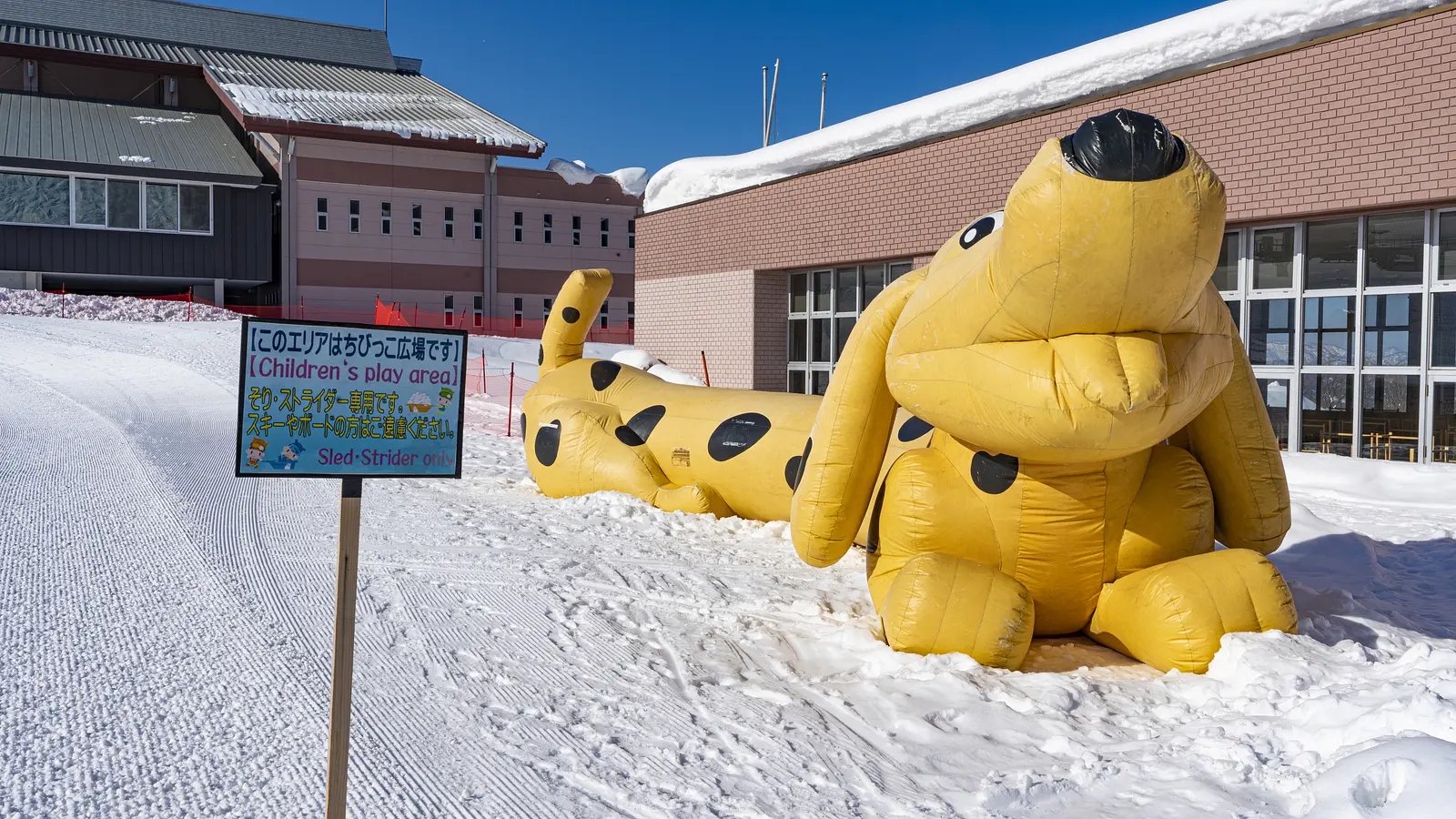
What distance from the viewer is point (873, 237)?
1409 cm

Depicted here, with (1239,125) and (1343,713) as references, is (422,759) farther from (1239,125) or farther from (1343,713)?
(1239,125)

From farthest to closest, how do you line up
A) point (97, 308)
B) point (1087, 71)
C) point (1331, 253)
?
point (97, 308) < point (1087, 71) < point (1331, 253)

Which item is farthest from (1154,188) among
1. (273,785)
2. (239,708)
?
(239,708)

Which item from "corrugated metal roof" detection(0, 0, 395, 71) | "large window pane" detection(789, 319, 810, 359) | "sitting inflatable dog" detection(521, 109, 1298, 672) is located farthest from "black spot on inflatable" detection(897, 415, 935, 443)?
"corrugated metal roof" detection(0, 0, 395, 71)

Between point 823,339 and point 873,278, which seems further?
point 823,339

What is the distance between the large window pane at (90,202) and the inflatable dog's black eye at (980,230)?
2730cm

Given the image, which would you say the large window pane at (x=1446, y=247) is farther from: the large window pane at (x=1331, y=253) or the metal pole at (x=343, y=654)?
the metal pole at (x=343, y=654)

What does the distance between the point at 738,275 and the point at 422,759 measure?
1374 cm

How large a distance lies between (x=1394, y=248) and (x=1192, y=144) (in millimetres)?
2438

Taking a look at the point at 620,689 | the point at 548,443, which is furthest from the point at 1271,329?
the point at 620,689

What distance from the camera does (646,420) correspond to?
7566mm

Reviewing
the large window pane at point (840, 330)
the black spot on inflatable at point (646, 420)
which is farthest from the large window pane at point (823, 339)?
the black spot on inflatable at point (646, 420)

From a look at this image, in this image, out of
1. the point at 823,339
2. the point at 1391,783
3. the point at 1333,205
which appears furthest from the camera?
the point at 823,339

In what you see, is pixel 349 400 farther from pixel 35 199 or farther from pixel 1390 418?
pixel 35 199
